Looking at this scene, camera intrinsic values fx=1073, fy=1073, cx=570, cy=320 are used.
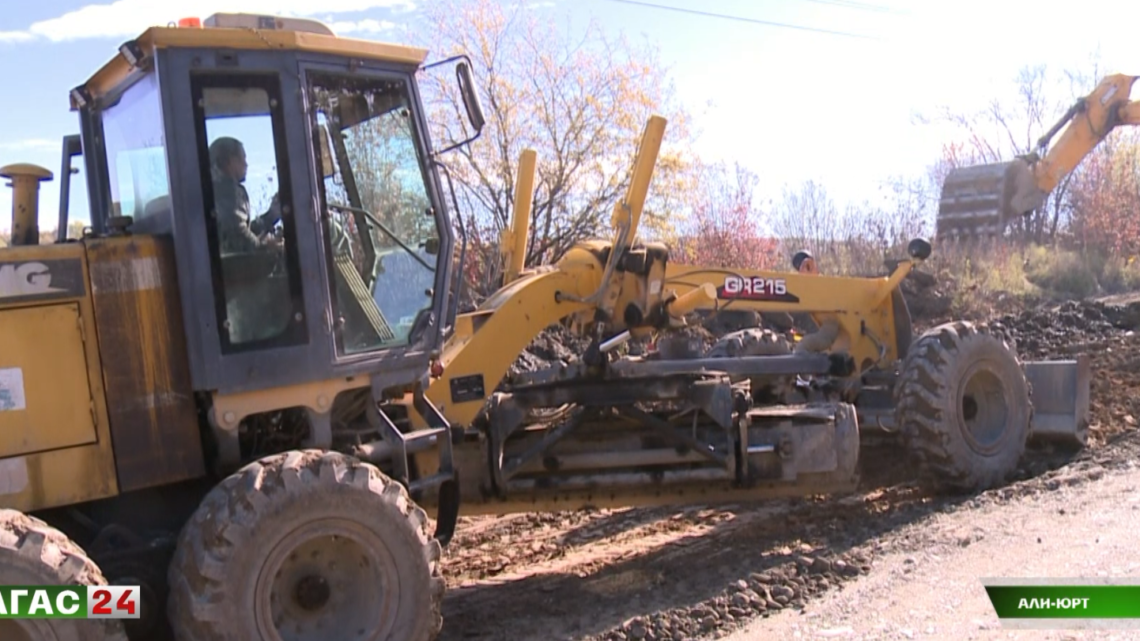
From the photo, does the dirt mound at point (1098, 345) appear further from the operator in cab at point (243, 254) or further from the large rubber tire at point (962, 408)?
the operator in cab at point (243, 254)

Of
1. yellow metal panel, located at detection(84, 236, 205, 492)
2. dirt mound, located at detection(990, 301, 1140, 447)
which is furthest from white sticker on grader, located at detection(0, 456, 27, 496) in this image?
dirt mound, located at detection(990, 301, 1140, 447)

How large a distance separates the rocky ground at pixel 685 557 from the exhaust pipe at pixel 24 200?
2.91 m

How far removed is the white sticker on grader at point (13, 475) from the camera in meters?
4.36

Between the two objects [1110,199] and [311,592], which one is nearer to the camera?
[311,592]

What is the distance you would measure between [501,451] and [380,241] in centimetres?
173

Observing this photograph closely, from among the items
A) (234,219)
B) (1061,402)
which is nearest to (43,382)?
(234,219)

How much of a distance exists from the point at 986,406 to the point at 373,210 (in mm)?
5227

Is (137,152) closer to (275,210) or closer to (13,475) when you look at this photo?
(275,210)

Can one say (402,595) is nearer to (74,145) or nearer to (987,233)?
(74,145)

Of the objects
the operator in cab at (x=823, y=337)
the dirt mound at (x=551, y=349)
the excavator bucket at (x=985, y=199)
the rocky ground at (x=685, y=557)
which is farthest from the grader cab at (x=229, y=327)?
the excavator bucket at (x=985, y=199)

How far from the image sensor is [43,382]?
444 cm

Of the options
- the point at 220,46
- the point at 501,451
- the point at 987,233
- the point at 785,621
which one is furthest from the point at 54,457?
the point at 987,233

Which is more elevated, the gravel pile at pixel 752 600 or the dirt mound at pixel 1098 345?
the dirt mound at pixel 1098 345

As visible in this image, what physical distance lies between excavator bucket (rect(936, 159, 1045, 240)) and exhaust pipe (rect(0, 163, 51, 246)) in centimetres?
1684
